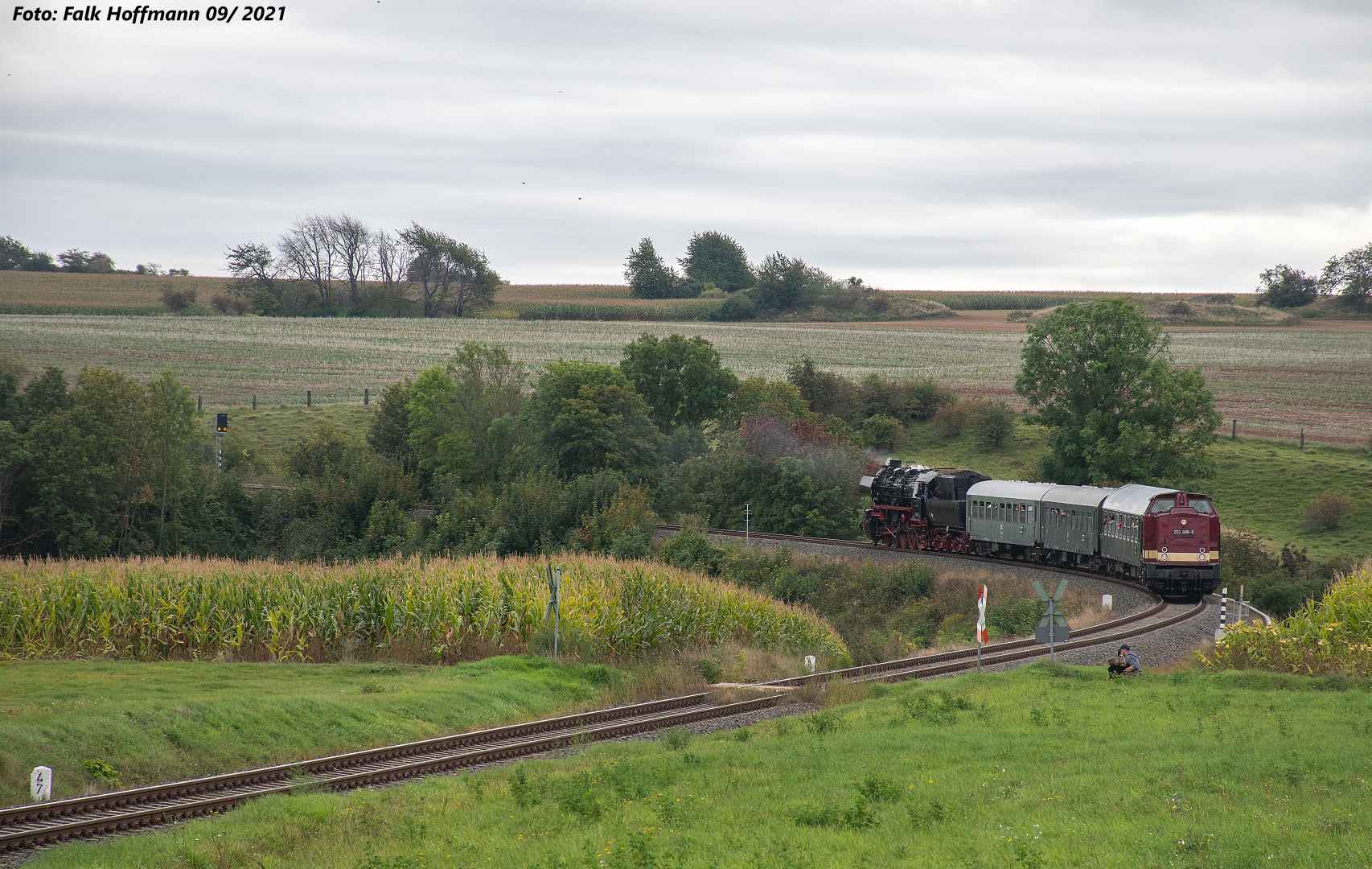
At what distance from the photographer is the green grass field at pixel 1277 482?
156 ft

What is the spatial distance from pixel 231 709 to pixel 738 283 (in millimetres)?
155153

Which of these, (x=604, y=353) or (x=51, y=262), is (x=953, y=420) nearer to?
(x=604, y=353)

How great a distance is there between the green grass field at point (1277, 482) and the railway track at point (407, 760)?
983 inches

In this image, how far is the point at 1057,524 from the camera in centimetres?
Answer: 4003

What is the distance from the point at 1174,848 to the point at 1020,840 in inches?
55.9

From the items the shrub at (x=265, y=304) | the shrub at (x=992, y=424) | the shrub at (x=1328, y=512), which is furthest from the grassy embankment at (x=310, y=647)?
the shrub at (x=265, y=304)

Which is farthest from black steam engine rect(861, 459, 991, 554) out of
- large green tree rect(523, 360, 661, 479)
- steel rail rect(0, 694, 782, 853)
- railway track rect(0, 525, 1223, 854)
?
steel rail rect(0, 694, 782, 853)

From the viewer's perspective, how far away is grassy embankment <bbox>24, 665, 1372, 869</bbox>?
1059 cm

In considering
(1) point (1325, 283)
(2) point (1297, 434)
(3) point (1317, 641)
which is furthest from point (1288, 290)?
(3) point (1317, 641)

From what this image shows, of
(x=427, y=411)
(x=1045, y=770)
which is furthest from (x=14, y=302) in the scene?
(x=1045, y=770)

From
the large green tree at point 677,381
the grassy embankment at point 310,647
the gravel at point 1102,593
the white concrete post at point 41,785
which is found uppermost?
the large green tree at point 677,381

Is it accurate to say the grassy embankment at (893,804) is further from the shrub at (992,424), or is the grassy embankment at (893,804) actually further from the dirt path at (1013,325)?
the dirt path at (1013,325)

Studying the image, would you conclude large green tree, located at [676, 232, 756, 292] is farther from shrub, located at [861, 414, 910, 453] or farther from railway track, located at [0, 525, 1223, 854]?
railway track, located at [0, 525, 1223, 854]

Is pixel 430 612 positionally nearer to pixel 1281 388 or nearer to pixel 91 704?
pixel 91 704
